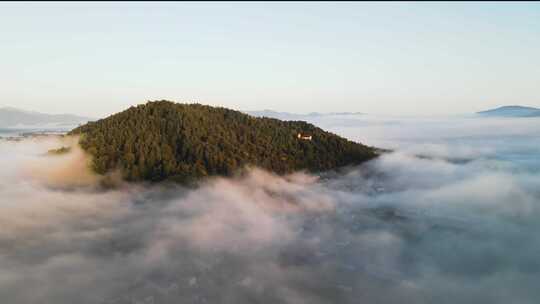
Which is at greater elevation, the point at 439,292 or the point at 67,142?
the point at 67,142

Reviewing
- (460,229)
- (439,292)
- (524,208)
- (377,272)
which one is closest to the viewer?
(439,292)

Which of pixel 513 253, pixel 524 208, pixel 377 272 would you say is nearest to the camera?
pixel 377 272

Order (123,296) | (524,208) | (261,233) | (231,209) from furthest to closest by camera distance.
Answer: (524,208), (231,209), (261,233), (123,296)

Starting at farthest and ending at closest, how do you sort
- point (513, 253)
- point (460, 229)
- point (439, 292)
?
point (460, 229), point (513, 253), point (439, 292)

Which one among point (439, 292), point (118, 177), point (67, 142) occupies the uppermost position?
point (67, 142)

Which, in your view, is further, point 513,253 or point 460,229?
point 460,229

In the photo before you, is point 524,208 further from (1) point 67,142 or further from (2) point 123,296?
(1) point 67,142

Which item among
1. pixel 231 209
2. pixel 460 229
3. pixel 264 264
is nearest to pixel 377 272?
pixel 264 264

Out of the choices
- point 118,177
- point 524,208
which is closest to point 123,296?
point 118,177

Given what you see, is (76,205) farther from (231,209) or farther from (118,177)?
(231,209)
